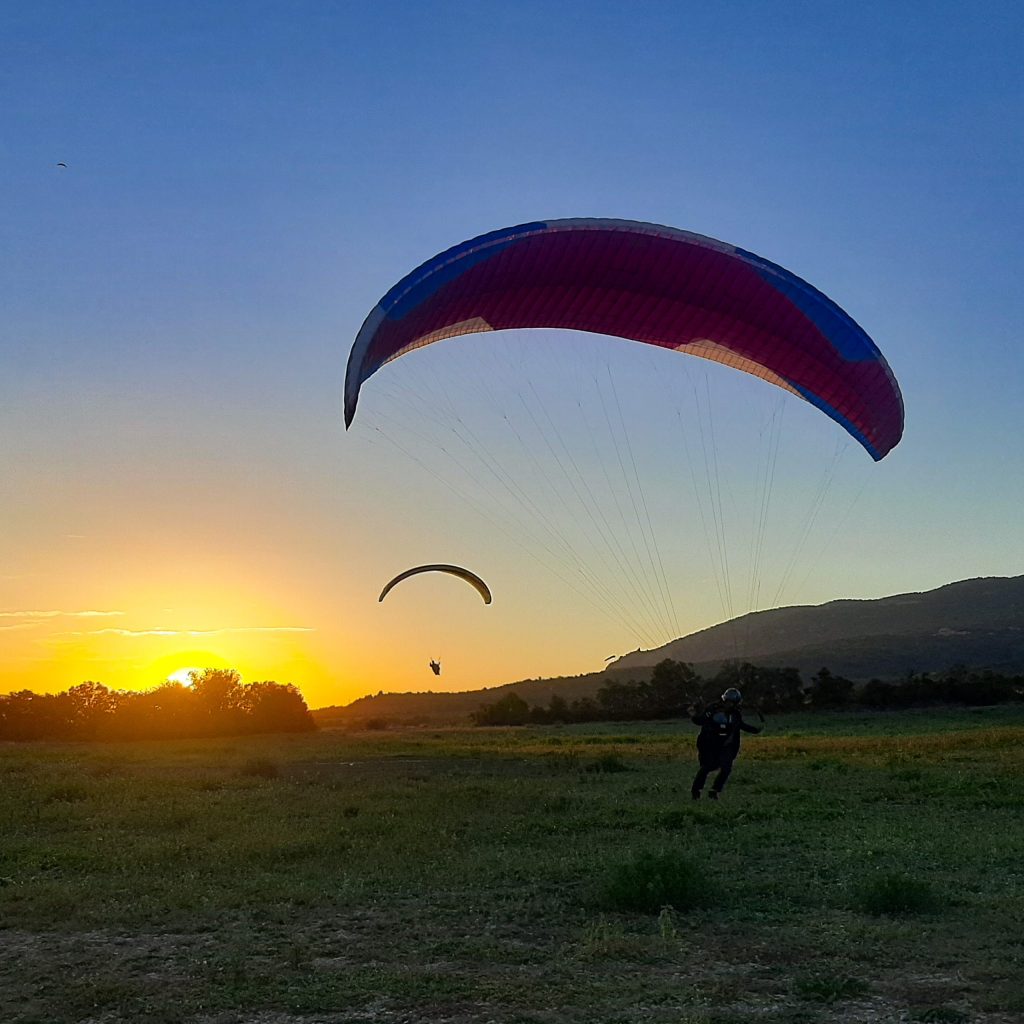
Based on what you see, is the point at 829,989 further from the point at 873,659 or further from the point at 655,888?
the point at 873,659

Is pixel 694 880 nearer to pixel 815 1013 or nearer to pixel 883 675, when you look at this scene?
pixel 815 1013

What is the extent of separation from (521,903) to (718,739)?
7.79 meters

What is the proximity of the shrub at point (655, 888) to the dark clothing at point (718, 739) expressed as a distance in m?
6.69

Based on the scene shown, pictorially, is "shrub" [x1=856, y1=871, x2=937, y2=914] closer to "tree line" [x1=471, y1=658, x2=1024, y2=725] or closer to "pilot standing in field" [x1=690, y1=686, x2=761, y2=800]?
"pilot standing in field" [x1=690, y1=686, x2=761, y2=800]

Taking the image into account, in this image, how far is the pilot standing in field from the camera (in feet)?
55.2

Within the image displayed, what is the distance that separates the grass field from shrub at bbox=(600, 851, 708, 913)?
2 cm

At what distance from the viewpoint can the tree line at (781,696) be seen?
182ft

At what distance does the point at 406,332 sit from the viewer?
1544 cm

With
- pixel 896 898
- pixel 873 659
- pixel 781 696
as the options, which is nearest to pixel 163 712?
pixel 781 696

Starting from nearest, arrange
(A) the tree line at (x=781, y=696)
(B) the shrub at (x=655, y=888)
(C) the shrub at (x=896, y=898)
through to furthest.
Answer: (C) the shrub at (x=896, y=898)
(B) the shrub at (x=655, y=888)
(A) the tree line at (x=781, y=696)

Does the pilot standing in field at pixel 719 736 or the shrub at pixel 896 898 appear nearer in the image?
the shrub at pixel 896 898

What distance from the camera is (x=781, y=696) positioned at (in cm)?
6284

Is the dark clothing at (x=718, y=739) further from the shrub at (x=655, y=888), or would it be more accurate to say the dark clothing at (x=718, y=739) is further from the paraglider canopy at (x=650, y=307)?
the shrub at (x=655, y=888)

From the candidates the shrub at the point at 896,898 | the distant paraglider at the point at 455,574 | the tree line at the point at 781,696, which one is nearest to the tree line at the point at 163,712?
the tree line at the point at 781,696
